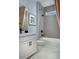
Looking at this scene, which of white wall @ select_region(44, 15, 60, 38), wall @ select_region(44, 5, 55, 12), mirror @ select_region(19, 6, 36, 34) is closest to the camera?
mirror @ select_region(19, 6, 36, 34)

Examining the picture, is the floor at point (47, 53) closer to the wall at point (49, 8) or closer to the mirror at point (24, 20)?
the mirror at point (24, 20)

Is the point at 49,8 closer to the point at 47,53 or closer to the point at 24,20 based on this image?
the point at 24,20

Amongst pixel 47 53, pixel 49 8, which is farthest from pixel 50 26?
pixel 47 53

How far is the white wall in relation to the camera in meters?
8.92

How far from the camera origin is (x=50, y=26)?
907 cm

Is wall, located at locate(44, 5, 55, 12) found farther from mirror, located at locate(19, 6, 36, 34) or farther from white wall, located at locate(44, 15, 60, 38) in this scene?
mirror, located at locate(19, 6, 36, 34)

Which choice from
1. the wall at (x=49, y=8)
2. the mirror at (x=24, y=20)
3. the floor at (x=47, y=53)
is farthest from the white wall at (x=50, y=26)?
the mirror at (x=24, y=20)

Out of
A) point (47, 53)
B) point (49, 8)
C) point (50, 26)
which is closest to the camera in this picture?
point (47, 53)

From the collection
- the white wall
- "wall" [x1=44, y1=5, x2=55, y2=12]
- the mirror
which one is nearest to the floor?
the mirror

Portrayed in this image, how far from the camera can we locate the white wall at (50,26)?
29.3ft

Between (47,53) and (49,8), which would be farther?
(49,8)

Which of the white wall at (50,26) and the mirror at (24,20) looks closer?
the mirror at (24,20)
